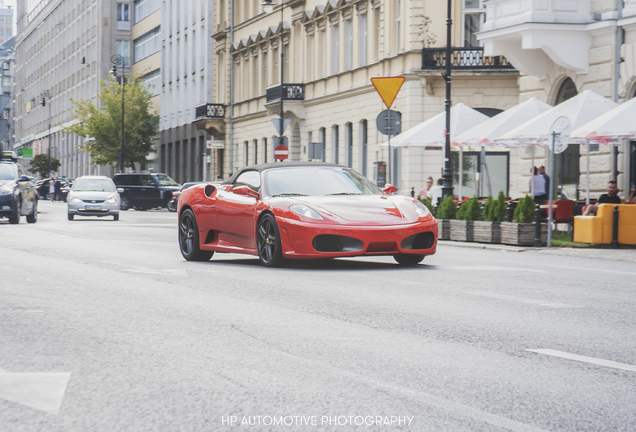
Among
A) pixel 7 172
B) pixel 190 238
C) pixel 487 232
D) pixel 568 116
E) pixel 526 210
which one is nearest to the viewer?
pixel 190 238

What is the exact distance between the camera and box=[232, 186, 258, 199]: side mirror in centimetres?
1577

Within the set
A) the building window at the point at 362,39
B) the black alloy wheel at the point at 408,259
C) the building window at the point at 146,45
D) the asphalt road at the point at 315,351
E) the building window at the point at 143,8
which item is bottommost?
the asphalt road at the point at 315,351

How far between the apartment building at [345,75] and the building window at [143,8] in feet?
80.4

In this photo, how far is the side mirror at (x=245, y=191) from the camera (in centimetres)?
1577

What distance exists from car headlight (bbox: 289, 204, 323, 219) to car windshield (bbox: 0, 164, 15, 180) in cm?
1954

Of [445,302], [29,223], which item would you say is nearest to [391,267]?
[445,302]

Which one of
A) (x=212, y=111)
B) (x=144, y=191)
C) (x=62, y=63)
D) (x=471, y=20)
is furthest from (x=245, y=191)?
(x=62, y=63)

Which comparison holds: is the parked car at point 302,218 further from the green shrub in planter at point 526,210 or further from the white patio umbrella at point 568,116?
the white patio umbrella at point 568,116

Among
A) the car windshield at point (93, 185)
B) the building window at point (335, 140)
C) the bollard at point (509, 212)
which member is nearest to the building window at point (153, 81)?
the building window at point (335, 140)

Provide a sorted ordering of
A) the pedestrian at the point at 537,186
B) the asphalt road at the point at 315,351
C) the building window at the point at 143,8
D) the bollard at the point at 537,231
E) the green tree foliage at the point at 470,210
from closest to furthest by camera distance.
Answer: the asphalt road at the point at 315,351 < the bollard at the point at 537,231 < the green tree foliage at the point at 470,210 < the pedestrian at the point at 537,186 < the building window at the point at 143,8

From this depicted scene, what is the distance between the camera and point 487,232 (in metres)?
24.2

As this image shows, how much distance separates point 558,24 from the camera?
30.8m

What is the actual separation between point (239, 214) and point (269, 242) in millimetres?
925

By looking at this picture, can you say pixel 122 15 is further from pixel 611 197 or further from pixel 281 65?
pixel 611 197
